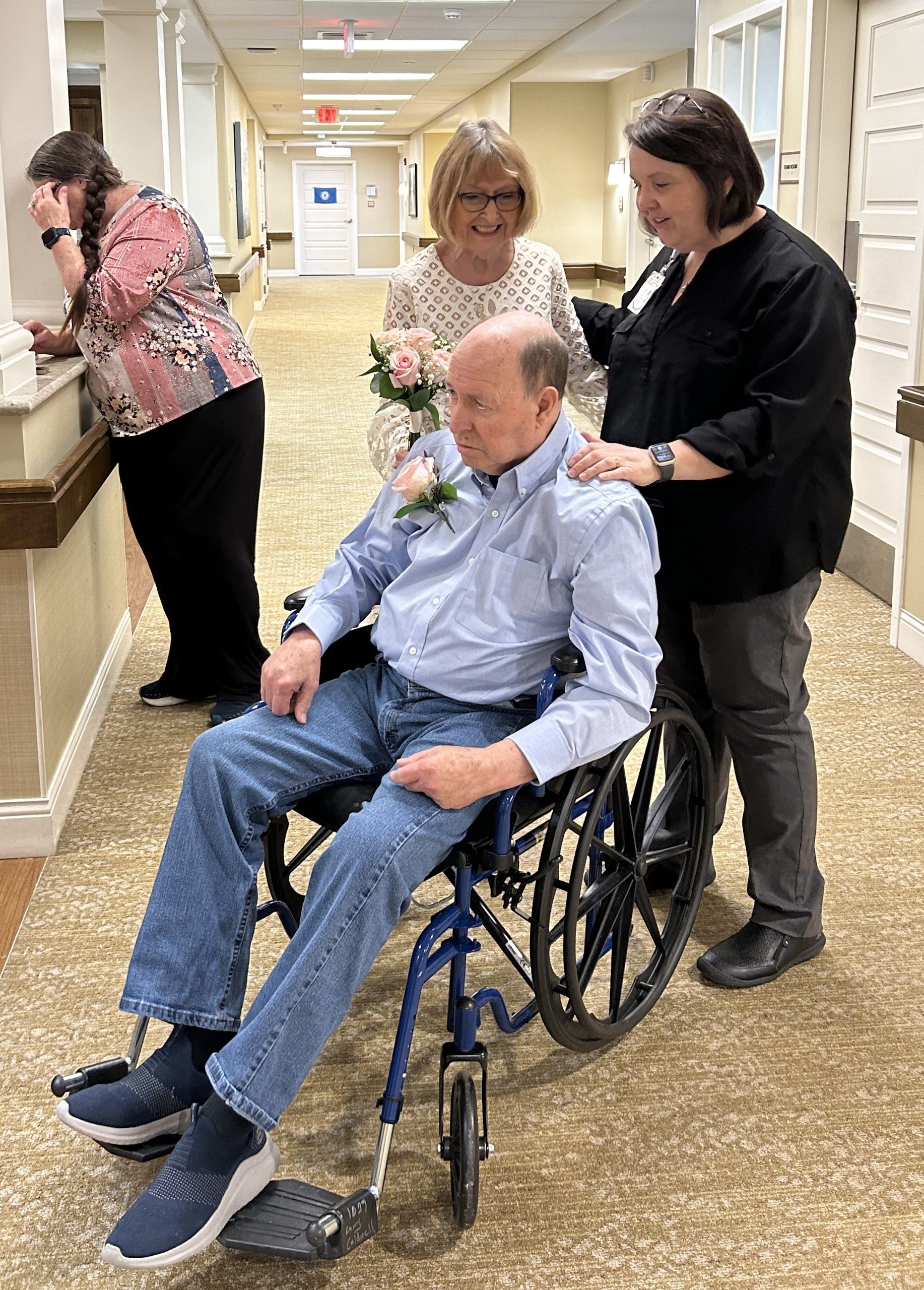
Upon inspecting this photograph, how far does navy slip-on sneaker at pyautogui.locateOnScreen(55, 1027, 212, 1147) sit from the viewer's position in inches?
65.1

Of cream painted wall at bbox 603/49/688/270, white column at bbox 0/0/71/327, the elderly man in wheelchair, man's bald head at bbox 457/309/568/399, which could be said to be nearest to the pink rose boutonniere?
the elderly man in wheelchair

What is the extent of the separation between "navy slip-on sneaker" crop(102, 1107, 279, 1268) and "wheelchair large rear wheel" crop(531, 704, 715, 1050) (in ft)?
1.42

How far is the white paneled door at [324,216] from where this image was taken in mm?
28875

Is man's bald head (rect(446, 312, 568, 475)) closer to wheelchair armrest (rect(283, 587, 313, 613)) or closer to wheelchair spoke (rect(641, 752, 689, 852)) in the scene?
wheelchair armrest (rect(283, 587, 313, 613))

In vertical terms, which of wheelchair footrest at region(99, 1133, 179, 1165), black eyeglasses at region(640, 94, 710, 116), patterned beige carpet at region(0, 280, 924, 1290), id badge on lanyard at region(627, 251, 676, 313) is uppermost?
black eyeglasses at region(640, 94, 710, 116)

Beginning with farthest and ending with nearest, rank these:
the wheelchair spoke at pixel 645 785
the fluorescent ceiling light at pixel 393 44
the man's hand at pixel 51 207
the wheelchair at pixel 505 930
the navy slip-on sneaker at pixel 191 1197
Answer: the fluorescent ceiling light at pixel 393 44, the man's hand at pixel 51 207, the wheelchair spoke at pixel 645 785, the wheelchair at pixel 505 930, the navy slip-on sneaker at pixel 191 1197

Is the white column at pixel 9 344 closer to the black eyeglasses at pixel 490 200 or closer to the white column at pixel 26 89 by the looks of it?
the white column at pixel 26 89

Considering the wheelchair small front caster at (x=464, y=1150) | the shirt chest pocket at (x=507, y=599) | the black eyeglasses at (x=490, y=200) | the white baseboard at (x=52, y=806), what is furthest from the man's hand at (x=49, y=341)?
the wheelchair small front caster at (x=464, y=1150)

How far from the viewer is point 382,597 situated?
200 cm

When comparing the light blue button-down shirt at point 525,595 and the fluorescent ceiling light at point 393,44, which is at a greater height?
the fluorescent ceiling light at point 393,44

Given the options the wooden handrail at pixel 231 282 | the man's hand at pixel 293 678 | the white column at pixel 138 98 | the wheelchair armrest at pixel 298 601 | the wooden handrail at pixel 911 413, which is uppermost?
the white column at pixel 138 98

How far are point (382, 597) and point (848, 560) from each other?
129 inches

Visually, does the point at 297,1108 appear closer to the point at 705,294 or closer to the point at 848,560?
the point at 705,294

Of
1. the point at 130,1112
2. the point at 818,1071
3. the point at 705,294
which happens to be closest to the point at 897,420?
the point at 705,294
